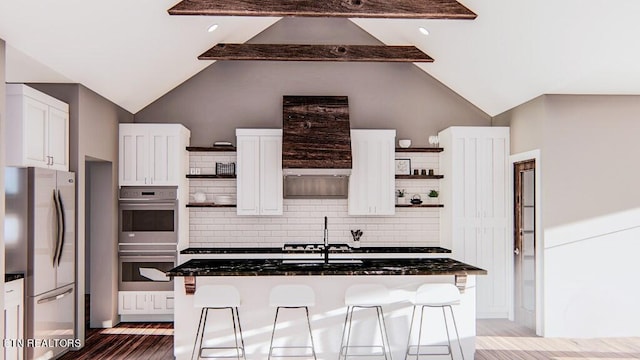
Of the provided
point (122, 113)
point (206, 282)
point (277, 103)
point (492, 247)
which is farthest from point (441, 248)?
point (122, 113)

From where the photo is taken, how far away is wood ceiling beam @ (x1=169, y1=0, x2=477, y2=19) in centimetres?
516

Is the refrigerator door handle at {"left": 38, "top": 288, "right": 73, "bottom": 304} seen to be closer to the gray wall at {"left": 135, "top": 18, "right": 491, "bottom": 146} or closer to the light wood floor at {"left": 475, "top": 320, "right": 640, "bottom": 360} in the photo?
the gray wall at {"left": 135, "top": 18, "right": 491, "bottom": 146}

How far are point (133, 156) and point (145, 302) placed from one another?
1856 mm

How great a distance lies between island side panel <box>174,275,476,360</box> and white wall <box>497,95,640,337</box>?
1.66 m

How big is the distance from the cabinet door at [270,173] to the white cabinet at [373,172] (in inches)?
38.0

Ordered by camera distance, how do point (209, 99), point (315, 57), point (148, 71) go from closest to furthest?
point (148, 71) < point (315, 57) < point (209, 99)

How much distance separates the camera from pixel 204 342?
16.2ft

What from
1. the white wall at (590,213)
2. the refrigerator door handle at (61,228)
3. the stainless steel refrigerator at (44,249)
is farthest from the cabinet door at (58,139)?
the white wall at (590,213)

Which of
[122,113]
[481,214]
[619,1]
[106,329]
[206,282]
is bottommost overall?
[106,329]

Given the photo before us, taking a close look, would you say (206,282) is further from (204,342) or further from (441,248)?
(441,248)

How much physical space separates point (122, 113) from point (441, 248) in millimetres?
4604

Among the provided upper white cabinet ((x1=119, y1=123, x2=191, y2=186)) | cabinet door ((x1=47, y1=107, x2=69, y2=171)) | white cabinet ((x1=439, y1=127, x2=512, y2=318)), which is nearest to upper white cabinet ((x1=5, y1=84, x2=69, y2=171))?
cabinet door ((x1=47, y1=107, x2=69, y2=171))

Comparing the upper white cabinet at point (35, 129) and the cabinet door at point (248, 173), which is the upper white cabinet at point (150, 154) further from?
the upper white cabinet at point (35, 129)

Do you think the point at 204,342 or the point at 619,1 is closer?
the point at 619,1
